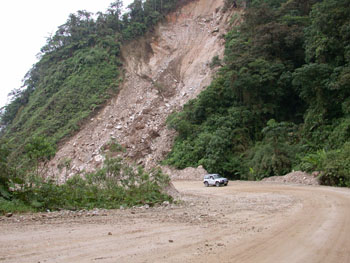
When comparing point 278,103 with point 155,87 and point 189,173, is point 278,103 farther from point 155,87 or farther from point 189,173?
point 155,87

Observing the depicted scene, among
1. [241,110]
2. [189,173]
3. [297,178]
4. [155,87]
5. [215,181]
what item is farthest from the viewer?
[155,87]

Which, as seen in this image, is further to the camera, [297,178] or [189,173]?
[189,173]

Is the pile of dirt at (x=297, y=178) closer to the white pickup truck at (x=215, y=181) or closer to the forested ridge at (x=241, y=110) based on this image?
the forested ridge at (x=241, y=110)

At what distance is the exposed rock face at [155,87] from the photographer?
38.4 m

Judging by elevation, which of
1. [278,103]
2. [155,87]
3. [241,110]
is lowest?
[241,110]

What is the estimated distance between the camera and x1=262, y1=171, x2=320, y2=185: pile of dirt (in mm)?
21169

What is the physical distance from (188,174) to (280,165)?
10454 mm

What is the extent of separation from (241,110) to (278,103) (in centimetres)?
410

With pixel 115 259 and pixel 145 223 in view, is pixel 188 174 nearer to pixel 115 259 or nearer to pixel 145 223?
pixel 145 223

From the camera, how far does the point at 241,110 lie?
109 feet

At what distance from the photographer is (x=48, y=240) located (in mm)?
6242

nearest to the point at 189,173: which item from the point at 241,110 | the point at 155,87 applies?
the point at 241,110

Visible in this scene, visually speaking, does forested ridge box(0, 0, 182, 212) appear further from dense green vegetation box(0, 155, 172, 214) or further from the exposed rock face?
dense green vegetation box(0, 155, 172, 214)

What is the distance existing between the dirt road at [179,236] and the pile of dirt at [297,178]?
11.8 metres
